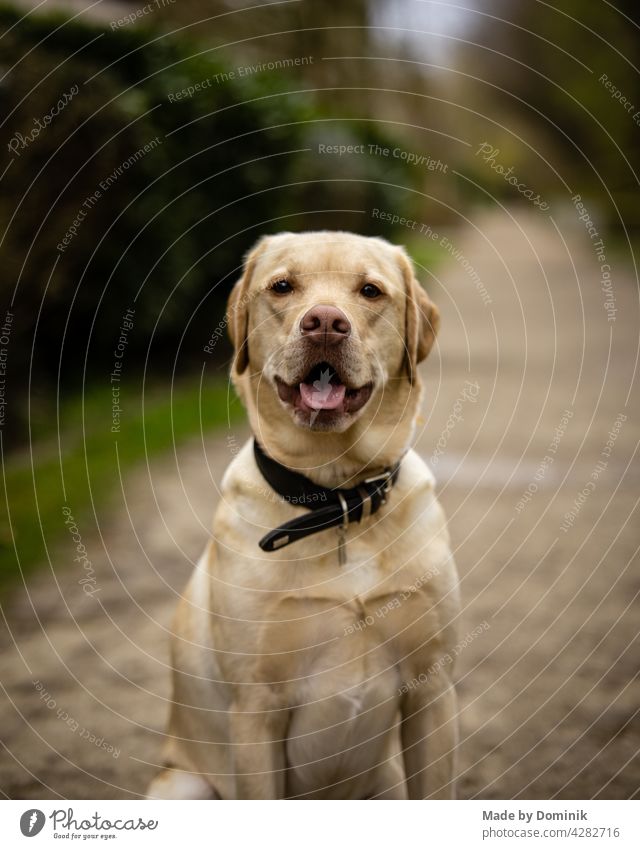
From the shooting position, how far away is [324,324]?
7.59 ft

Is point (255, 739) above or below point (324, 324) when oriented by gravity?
below

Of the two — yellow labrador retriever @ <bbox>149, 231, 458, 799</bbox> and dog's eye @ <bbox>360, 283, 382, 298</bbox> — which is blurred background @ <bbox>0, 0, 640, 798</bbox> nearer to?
dog's eye @ <bbox>360, 283, 382, 298</bbox>

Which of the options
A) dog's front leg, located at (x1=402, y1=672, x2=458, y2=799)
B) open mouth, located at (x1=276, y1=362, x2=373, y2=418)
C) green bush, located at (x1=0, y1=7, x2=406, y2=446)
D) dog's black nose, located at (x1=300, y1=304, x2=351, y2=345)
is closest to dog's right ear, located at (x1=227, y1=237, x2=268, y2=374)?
open mouth, located at (x1=276, y1=362, x2=373, y2=418)

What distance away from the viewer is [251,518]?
2430 millimetres

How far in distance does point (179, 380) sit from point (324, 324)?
5895mm

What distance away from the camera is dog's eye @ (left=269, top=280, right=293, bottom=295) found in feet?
8.48

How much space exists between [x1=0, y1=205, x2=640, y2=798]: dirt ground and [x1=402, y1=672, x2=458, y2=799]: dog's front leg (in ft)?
1.75

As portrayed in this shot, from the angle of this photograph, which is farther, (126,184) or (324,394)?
(126,184)

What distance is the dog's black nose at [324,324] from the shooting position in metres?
2.32

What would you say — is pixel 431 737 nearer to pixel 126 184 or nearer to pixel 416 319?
pixel 416 319

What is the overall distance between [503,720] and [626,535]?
2091mm
